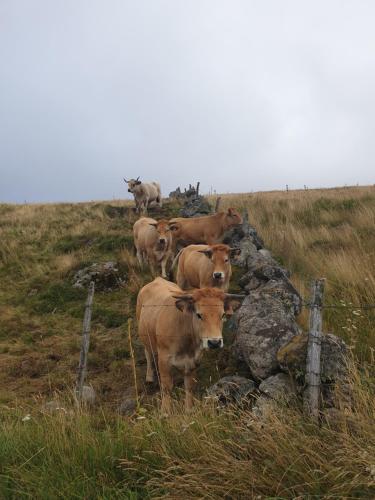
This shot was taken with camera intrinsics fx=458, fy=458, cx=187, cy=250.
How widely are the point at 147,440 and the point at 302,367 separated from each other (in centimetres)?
204

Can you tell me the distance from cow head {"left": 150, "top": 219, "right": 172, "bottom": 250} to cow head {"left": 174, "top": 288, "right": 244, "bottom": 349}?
7369mm

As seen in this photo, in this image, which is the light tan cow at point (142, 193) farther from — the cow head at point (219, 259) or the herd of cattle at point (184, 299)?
the cow head at point (219, 259)

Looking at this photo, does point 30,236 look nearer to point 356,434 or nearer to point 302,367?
point 302,367

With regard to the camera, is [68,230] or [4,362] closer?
[4,362]

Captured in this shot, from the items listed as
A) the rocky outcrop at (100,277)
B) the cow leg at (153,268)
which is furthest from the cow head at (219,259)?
the rocky outcrop at (100,277)

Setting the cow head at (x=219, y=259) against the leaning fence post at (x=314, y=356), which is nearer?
the leaning fence post at (x=314, y=356)

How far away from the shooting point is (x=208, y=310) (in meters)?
5.77

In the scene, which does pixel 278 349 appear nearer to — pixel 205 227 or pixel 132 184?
pixel 205 227

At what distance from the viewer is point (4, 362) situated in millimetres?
8938

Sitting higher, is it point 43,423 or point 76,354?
point 43,423

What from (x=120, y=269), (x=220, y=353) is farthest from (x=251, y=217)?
(x=220, y=353)

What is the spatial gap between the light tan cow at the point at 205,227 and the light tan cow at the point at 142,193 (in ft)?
22.5

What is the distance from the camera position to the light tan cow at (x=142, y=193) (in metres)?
22.5

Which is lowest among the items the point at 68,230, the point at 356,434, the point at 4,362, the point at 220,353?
the point at 4,362
